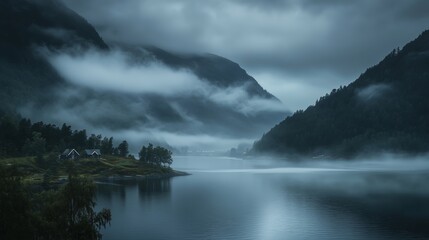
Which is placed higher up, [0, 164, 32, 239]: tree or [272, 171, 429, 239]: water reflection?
[0, 164, 32, 239]: tree

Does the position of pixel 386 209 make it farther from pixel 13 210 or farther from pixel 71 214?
pixel 13 210

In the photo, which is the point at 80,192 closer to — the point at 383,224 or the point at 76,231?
the point at 76,231

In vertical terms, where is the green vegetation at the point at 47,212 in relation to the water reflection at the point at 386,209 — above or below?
above

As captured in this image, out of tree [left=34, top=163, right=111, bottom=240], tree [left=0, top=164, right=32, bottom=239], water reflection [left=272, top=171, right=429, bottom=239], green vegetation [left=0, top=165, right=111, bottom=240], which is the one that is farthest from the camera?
water reflection [left=272, top=171, right=429, bottom=239]

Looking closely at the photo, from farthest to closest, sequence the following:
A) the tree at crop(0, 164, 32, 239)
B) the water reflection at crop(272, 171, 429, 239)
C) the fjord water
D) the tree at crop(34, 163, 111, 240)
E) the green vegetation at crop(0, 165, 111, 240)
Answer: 1. the water reflection at crop(272, 171, 429, 239)
2. the fjord water
3. the tree at crop(34, 163, 111, 240)
4. the green vegetation at crop(0, 165, 111, 240)
5. the tree at crop(0, 164, 32, 239)

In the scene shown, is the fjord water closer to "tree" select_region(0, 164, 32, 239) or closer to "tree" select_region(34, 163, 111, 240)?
"tree" select_region(34, 163, 111, 240)

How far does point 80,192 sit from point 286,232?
67.7 m

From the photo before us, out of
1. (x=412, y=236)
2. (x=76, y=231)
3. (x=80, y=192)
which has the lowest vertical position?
(x=412, y=236)

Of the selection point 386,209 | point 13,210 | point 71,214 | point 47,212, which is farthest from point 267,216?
point 13,210

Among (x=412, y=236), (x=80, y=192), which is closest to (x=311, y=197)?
(x=412, y=236)

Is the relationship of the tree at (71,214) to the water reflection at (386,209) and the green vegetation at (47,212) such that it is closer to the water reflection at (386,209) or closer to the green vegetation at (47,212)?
the green vegetation at (47,212)

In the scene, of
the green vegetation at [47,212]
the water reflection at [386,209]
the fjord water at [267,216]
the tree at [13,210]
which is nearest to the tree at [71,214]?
the green vegetation at [47,212]

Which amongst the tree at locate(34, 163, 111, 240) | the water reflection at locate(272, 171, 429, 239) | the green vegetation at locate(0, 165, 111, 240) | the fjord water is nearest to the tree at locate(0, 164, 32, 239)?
the green vegetation at locate(0, 165, 111, 240)

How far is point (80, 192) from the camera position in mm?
71500
